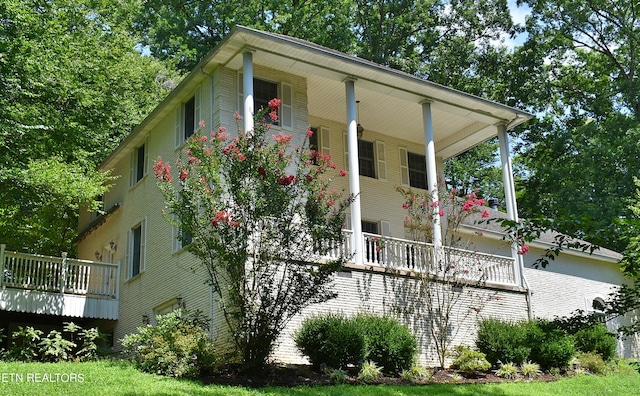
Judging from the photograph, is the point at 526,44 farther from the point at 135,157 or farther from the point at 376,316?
the point at 376,316

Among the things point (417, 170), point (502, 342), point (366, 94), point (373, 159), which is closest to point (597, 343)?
point (502, 342)

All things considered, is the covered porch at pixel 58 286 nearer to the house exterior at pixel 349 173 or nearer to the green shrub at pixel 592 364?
the house exterior at pixel 349 173

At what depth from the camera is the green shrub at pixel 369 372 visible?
513 inches

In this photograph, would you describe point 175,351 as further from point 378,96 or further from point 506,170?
point 506,170

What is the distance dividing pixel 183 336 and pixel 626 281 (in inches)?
704

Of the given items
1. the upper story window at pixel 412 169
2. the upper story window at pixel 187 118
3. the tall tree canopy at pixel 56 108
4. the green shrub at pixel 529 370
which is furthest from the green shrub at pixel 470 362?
the tall tree canopy at pixel 56 108

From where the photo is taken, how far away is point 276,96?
1705 cm

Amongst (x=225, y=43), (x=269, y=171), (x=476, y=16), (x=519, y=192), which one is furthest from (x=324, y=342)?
(x=476, y=16)

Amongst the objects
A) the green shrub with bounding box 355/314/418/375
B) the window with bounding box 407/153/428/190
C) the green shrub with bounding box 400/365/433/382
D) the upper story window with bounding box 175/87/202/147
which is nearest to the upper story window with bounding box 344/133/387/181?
the window with bounding box 407/153/428/190

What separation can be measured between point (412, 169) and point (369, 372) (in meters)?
9.83

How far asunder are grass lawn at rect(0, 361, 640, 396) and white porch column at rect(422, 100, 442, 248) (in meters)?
3.91

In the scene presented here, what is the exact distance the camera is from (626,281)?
82.2ft

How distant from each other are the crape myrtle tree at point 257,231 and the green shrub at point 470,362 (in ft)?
12.9

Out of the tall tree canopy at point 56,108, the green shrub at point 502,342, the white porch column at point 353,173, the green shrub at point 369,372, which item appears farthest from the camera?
the tall tree canopy at point 56,108
